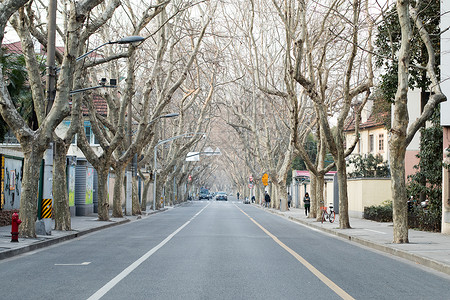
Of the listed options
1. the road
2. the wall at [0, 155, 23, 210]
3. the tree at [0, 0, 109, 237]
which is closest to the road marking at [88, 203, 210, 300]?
the road

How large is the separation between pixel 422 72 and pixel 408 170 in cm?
1067

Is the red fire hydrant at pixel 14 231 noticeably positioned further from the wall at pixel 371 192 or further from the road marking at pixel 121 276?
the wall at pixel 371 192

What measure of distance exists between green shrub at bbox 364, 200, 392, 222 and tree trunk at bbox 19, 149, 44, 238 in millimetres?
20370

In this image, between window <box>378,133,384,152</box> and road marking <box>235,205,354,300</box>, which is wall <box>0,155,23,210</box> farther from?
window <box>378,133,384,152</box>

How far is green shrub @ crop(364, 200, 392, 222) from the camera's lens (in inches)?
1288

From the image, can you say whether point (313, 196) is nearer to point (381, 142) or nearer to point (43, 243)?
point (381, 142)

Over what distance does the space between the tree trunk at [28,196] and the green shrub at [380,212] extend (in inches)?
802

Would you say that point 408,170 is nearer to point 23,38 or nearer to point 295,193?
point 23,38

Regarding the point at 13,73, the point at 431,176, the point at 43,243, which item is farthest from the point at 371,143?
the point at 43,243

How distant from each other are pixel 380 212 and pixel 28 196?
2086 cm

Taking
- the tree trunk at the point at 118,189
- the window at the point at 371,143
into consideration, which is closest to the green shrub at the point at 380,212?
the tree trunk at the point at 118,189

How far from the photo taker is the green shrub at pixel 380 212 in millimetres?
32719

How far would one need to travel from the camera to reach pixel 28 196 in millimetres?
18188

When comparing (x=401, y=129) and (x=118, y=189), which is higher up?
(x=401, y=129)
